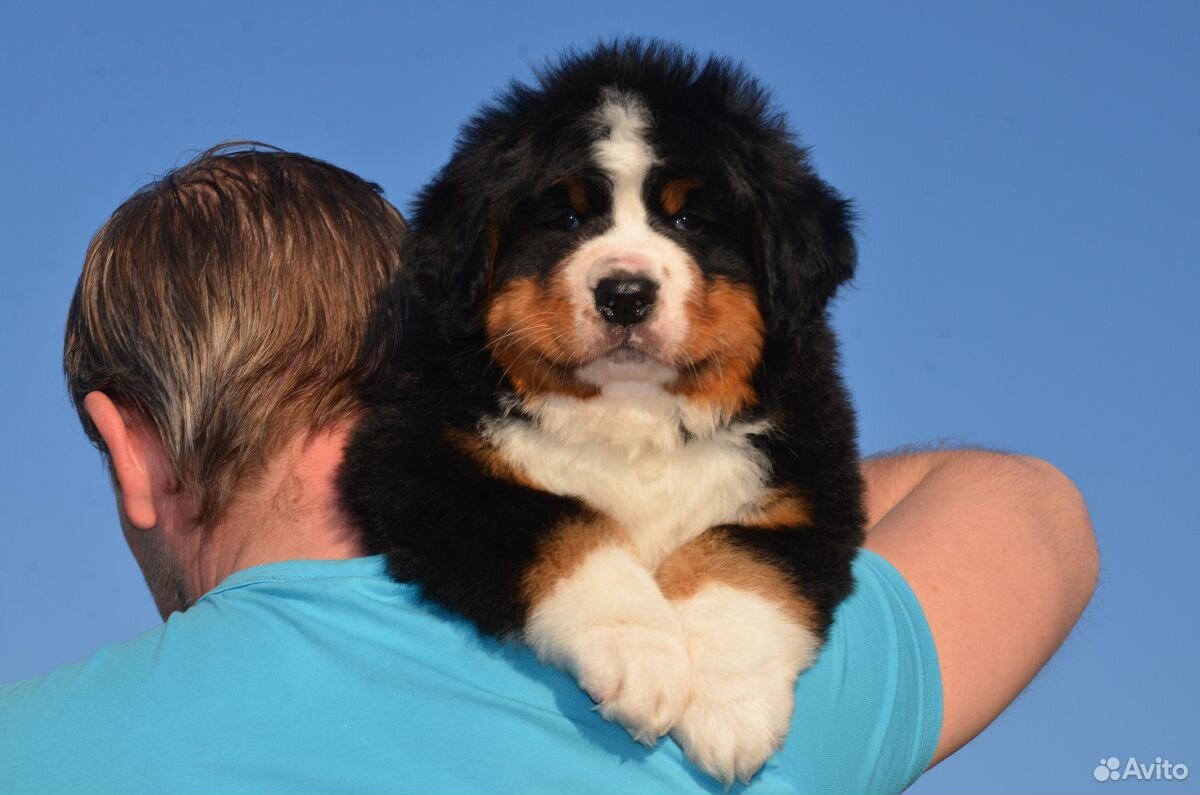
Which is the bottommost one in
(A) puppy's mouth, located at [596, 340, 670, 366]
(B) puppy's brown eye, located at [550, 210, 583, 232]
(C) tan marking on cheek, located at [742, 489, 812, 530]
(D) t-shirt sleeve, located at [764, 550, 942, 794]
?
(D) t-shirt sleeve, located at [764, 550, 942, 794]

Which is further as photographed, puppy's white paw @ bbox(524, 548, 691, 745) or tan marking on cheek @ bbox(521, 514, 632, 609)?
tan marking on cheek @ bbox(521, 514, 632, 609)

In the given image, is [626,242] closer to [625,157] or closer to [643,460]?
[625,157]

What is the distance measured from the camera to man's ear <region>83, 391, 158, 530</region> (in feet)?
10.1

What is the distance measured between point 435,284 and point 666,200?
567mm

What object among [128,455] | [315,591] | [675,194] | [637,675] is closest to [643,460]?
[675,194]

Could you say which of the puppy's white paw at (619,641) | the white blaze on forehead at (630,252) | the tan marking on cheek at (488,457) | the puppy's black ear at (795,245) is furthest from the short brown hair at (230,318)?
the puppy's black ear at (795,245)

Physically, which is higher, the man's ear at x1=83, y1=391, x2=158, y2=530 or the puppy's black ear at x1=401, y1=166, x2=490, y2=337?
the puppy's black ear at x1=401, y1=166, x2=490, y2=337

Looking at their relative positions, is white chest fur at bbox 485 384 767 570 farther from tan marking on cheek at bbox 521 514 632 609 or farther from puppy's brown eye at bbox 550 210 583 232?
puppy's brown eye at bbox 550 210 583 232

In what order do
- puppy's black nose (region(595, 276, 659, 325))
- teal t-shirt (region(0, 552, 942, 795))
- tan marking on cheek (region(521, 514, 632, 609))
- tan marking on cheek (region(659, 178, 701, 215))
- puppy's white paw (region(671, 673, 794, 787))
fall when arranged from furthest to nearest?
tan marking on cheek (region(659, 178, 701, 215)), puppy's black nose (region(595, 276, 659, 325)), tan marking on cheek (region(521, 514, 632, 609)), puppy's white paw (region(671, 673, 794, 787)), teal t-shirt (region(0, 552, 942, 795))

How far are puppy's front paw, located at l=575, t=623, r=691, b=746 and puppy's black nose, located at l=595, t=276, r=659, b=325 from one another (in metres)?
0.69

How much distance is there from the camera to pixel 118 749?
2.30m

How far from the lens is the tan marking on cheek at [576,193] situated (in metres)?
2.94

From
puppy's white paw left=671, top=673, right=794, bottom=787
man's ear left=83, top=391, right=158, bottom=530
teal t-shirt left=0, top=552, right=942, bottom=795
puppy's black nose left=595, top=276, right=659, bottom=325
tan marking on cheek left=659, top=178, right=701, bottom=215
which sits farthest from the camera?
man's ear left=83, top=391, right=158, bottom=530

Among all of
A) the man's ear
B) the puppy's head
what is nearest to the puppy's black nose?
the puppy's head
